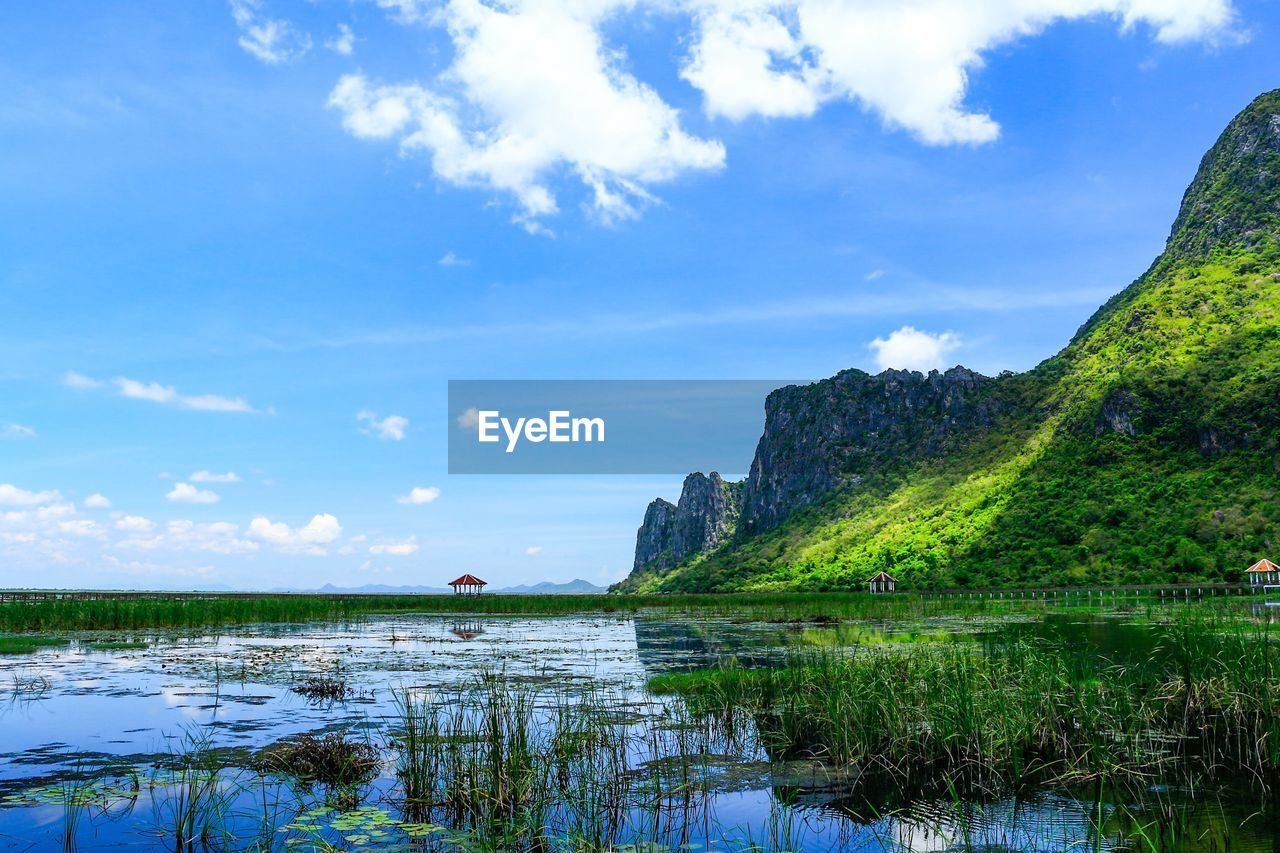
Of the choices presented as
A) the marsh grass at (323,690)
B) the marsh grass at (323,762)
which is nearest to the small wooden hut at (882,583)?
the marsh grass at (323,690)

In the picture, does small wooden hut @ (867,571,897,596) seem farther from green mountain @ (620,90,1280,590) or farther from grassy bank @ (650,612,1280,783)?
grassy bank @ (650,612,1280,783)

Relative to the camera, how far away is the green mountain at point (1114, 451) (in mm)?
95375

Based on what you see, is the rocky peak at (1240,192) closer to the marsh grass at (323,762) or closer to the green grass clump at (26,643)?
the green grass clump at (26,643)

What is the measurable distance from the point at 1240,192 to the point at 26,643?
19369 centimetres

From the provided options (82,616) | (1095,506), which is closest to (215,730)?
(82,616)

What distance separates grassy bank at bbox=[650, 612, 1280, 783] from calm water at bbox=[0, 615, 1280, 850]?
754mm

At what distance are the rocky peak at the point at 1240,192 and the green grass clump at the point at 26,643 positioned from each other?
174m

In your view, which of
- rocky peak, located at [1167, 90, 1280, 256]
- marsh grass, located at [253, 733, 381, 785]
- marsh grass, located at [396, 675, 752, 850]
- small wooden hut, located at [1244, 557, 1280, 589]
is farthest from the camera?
rocky peak, located at [1167, 90, 1280, 256]

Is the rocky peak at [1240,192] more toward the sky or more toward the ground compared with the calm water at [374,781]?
more toward the sky

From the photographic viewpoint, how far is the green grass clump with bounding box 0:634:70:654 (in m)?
29.0

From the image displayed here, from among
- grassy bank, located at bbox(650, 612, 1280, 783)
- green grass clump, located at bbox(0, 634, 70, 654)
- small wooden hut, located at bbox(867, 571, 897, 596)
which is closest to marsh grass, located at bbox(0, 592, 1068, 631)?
green grass clump, located at bbox(0, 634, 70, 654)

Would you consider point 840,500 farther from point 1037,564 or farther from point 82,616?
point 82,616

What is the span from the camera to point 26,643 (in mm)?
30734

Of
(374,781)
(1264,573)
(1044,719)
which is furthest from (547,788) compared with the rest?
(1264,573)
